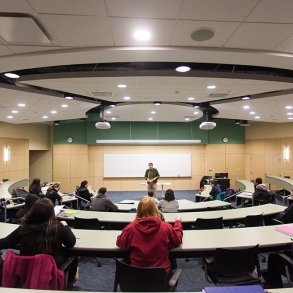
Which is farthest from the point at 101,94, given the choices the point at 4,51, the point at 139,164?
the point at 139,164

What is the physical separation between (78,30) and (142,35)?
2.31 feet

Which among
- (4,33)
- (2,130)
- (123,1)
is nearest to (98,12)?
(123,1)

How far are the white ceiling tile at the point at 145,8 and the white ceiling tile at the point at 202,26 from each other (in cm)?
24

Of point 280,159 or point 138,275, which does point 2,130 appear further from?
point 280,159

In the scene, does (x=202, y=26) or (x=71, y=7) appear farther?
(x=202, y=26)

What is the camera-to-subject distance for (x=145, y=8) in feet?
7.66

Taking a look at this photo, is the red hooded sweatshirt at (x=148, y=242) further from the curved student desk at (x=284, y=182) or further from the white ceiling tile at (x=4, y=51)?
the curved student desk at (x=284, y=182)

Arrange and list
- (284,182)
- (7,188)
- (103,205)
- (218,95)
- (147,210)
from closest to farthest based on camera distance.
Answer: (147,210)
(103,205)
(218,95)
(7,188)
(284,182)

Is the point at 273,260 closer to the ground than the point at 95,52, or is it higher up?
closer to the ground

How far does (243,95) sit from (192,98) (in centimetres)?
124

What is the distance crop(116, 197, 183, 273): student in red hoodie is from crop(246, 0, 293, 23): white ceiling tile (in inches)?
86.1

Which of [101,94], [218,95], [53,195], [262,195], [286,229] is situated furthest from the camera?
[262,195]

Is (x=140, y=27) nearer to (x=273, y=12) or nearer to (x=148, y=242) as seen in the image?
(x=273, y=12)

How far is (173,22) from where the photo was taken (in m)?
2.61
